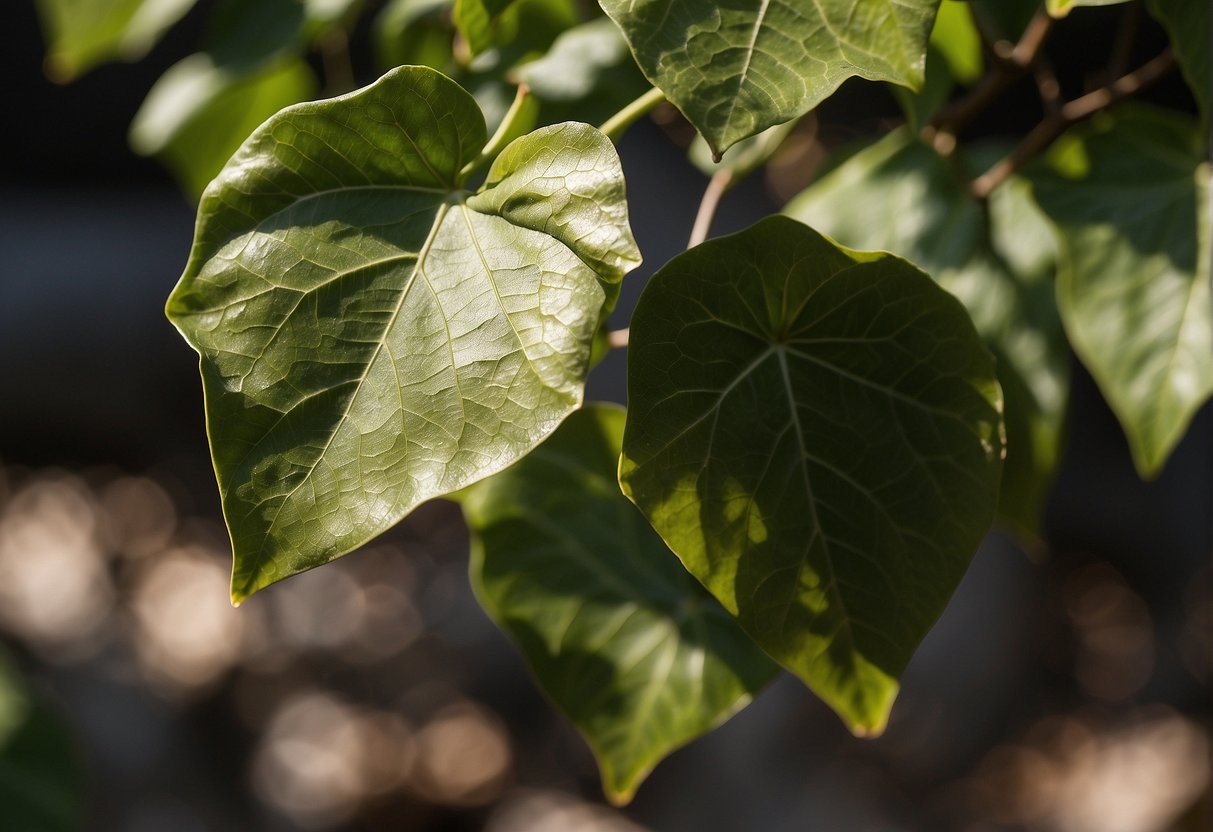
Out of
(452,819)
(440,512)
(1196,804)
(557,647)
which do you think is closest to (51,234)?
(440,512)

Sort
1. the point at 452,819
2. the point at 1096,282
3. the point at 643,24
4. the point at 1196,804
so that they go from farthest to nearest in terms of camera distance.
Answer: the point at 452,819
the point at 1196,804
the point at 1096,282
the point at 643,24

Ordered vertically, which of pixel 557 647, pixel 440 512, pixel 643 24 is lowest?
pixel 440 512

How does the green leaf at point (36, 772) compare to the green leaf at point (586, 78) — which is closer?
the green leaf at point (586, 78)

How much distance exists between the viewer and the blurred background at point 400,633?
55.4 inches

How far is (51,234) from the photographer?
1.57 meters

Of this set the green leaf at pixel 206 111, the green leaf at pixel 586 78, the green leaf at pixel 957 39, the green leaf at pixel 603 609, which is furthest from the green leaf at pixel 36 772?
the green leaf at pixel 957 39

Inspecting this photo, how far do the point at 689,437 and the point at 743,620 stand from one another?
0.18 ft

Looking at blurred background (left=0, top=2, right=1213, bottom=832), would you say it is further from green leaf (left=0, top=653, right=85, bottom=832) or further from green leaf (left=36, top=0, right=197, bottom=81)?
green leaf (left=36, top=0, right=197, bottom=81)

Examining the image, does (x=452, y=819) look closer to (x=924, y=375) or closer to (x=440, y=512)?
(x=440, y=512)

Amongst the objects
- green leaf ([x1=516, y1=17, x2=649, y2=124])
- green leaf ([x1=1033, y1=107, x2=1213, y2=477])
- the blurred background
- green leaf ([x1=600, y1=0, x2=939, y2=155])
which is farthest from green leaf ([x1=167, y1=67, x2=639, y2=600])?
the blurred background

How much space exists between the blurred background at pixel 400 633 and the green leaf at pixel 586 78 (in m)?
0.84

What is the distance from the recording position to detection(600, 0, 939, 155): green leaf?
26 centimetres

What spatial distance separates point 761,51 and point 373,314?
0.12 metres

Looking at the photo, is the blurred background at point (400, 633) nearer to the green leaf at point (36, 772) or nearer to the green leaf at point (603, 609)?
the green leaf at point (36, 772)
